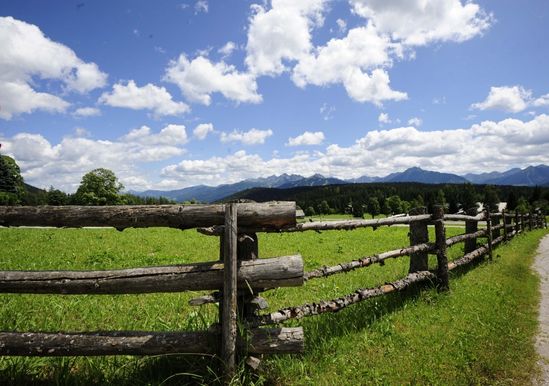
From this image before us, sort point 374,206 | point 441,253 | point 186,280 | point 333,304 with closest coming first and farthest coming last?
point 186,280 < point 333,304 < point 441,253 < point 374,206

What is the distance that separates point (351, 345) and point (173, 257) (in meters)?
10.1

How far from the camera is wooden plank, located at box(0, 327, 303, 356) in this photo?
12.8ft

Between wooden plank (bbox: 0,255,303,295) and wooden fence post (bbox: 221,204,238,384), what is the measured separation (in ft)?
0.47

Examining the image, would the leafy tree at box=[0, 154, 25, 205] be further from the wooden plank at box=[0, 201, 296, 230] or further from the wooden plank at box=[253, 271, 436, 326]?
the wooden plank at box=[253, 271, 436, 326]

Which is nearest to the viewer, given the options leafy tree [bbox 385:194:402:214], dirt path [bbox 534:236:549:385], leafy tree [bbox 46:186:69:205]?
dirt path [bbox 534:236:549:385]

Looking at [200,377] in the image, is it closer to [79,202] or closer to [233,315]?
[233,315]

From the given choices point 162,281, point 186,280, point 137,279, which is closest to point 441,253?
point 186,280

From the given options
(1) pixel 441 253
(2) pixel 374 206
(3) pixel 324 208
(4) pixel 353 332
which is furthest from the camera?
(3) pixel 324 208

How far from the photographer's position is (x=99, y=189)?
310 ft

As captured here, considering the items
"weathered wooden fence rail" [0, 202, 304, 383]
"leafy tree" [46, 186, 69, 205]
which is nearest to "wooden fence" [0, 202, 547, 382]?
"weathered wooden fence rail" [0, 202, 304, 383]

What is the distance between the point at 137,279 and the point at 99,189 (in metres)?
101

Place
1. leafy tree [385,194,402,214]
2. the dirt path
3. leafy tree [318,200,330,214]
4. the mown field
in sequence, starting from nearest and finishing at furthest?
the mown field → the dirt path → leafy tree [385,194,402,214] → leafy tree [318,200,330,214]

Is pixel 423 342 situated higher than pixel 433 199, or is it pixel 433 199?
pixel 423 342

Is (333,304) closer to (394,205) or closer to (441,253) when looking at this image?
(441,253)
